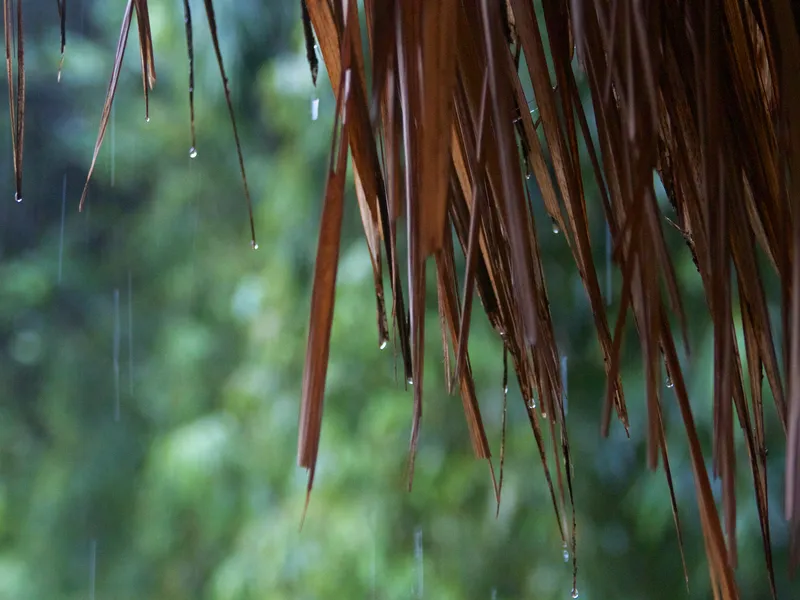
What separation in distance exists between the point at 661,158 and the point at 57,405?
241 centimetres

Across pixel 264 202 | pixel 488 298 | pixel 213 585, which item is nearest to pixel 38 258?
pixel 264 202

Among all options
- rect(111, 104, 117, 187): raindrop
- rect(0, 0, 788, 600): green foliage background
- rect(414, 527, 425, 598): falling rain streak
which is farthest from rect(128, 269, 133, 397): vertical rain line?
rect(414, 527, 425, 598): falling rain streak

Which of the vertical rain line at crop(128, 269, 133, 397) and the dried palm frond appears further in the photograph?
the vertical rain line at crop(128, 269, 133, 397)

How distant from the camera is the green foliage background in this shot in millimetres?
1775

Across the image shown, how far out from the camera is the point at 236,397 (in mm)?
2119

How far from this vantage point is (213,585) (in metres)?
2.04

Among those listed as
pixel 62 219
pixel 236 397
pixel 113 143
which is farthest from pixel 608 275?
pixel 62 219

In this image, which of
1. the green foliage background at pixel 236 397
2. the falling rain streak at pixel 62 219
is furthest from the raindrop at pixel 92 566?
the falling rain streak at pixel 62 219

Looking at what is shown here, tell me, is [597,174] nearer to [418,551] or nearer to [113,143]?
[418,551]

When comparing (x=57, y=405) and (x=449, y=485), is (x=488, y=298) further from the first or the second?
(x=57, y=405)

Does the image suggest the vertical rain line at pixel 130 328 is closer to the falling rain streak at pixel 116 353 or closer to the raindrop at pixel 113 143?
the falling rain streak at pixel 116 353

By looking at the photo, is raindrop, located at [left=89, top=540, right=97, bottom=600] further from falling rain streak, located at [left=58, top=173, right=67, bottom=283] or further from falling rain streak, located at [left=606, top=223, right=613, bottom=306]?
falling rain streak, located at [left=606, top=223, right=613, bottom=306]

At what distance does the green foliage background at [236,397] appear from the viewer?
1.78 metres

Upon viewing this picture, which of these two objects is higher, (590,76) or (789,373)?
(590,76)
